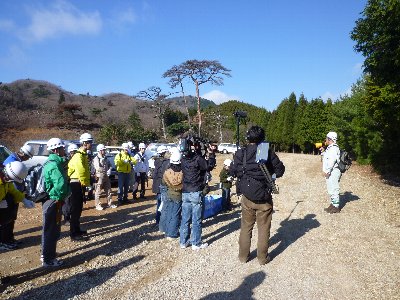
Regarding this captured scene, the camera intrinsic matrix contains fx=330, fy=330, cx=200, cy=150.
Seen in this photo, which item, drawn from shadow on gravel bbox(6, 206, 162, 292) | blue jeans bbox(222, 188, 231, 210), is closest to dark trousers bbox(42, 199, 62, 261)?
shadow on gravel bbox(6, 206, 162, 292)

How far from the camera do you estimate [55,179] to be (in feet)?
16.4

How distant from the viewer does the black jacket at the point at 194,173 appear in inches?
232

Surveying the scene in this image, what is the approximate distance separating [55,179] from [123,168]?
16.2ft

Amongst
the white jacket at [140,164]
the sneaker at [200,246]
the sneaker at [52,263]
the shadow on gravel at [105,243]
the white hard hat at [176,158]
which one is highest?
the white hard hat at [176,158]

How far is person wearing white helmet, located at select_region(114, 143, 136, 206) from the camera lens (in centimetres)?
991

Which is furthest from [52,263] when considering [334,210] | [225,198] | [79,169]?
[334,210]

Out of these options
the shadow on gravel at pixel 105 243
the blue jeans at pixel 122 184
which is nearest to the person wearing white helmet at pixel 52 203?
the shadow on gravel at pixel 105 243

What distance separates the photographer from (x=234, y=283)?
4.49m

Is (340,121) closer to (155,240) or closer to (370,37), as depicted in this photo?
(370,37)

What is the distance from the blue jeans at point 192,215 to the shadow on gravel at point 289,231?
105cm

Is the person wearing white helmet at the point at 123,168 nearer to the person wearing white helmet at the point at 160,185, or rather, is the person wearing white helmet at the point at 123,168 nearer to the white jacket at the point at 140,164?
the white jacket at the point at 140,164

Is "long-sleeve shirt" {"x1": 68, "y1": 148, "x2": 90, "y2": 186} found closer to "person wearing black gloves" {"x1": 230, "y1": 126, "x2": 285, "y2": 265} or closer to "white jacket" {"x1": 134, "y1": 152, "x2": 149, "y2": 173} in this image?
"person wearing black gloves" {"x1": 230, "y1": 126, "x2": 285, "y2": 265}

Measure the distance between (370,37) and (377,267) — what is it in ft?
34.9

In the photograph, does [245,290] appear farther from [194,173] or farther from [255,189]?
[194,173]
